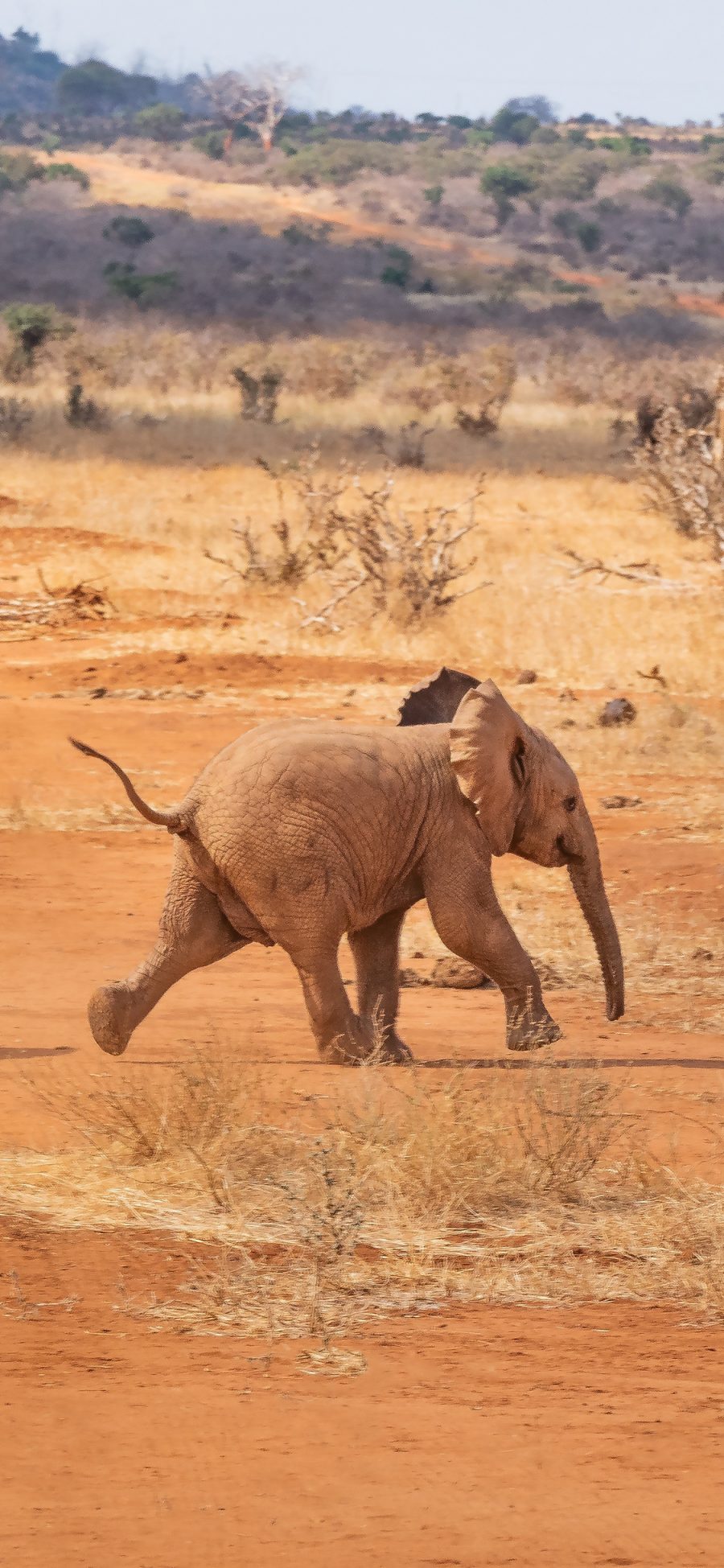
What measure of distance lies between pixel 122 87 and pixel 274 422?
92353 millimetres

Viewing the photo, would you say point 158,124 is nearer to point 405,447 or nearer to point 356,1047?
point 405,447

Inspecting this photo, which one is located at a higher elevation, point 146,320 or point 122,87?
point 122,87

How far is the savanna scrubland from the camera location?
3.80m

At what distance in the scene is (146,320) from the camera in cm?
4294

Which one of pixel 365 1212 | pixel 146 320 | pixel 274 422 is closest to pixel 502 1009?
pixel 365 1212

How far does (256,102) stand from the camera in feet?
328

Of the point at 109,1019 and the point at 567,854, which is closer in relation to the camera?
the point at 109,1019

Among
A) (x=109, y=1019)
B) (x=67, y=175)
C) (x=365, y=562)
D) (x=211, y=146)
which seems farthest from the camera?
(x=211, y=146)

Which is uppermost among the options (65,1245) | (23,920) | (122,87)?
(122,87)

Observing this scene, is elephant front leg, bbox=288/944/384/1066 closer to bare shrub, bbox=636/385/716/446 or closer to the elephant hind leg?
the elephant hind leg

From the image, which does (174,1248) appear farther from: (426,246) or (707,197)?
(707,197)

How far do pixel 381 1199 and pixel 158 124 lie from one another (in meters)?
93.1

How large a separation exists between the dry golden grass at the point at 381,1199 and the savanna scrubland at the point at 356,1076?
0.01m

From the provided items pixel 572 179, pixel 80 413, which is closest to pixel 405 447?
pixel 80 413
